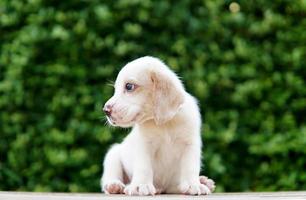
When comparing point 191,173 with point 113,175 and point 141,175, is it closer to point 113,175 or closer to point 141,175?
point 141,175

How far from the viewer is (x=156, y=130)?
3.47 meters

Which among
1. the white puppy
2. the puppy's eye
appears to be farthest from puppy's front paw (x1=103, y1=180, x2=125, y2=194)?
the puppy's eye

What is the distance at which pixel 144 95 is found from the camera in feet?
11.2

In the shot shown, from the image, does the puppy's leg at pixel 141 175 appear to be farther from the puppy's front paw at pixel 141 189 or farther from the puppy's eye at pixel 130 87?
the puppy's eye at pixel 130 87

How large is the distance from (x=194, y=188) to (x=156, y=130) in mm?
352

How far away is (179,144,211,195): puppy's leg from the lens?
3322 mm

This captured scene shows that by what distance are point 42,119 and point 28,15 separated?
31.4 inches

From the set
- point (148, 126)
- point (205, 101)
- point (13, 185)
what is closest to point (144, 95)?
point (148, 126)

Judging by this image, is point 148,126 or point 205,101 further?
point 205,101

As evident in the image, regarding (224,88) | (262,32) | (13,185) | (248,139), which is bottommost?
(13,185)

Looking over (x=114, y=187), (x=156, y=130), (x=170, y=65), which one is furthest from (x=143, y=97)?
(x=170, y=65)

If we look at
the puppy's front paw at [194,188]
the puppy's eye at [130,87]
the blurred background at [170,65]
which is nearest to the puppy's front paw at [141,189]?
the puppy's front paw at [194,188]

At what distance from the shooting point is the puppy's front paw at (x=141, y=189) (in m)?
3.28

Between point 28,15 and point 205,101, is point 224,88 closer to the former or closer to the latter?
point 205,101
